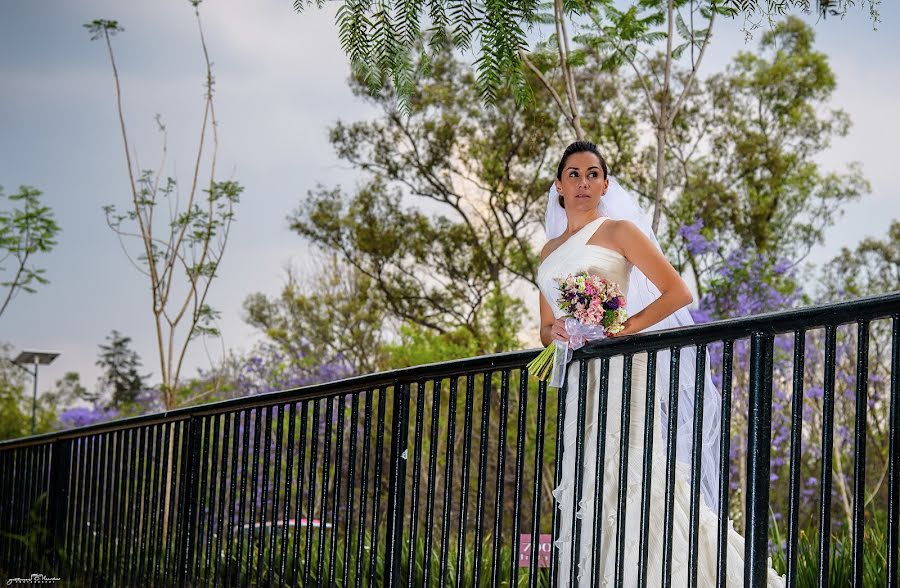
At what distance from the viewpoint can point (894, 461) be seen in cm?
212

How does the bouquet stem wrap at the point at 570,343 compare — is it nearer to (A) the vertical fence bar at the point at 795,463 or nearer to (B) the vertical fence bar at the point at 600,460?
(B) the vertical fence bar at the point at 600,460

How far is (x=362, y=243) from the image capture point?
19156 millimetres

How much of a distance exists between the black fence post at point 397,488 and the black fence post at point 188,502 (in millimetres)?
1510

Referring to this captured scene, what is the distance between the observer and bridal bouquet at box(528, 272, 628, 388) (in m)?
3.16

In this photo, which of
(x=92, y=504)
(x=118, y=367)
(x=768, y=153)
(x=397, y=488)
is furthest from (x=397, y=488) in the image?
(x=118, y=367)

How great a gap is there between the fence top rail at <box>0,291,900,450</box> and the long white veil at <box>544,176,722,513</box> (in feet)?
0.55

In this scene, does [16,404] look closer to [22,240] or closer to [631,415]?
[22,240]

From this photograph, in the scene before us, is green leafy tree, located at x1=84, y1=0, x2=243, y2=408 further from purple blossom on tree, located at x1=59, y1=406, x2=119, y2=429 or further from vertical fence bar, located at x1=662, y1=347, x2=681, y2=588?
vertical fence bar, located at x1=662, y1=347, x2=681, y2=588

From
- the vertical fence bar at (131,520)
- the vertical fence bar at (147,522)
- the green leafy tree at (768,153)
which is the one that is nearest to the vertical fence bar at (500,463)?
the vertical fence bar at (147,522)

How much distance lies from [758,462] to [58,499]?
15.9 ft

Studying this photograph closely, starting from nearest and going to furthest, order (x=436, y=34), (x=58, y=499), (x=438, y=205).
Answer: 1. (x=436, y=34)
2. (x=58, y=499)
3. (x=438, y=205)

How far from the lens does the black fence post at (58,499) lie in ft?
20.0

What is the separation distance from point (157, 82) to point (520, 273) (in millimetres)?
8502

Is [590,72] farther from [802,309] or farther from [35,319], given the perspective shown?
[802,309]
